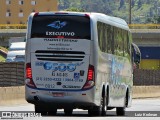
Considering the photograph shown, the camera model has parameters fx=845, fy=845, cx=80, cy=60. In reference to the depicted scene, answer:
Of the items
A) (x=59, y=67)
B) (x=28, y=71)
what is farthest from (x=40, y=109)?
(x=59, y=67)

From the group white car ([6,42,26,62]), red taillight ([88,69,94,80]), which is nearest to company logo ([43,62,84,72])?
red taillight ([88,69,94,80])

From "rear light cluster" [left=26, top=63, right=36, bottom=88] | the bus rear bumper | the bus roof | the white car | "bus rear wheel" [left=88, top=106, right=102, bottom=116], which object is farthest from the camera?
the white car

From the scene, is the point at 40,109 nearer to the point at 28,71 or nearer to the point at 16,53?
the point at 28,71

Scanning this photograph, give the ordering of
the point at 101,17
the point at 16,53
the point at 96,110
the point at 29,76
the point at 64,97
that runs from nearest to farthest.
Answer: the point at 64,97 < the point at 29,76 < the point at 96,110 < the point at 101,17 < the point at 16,53

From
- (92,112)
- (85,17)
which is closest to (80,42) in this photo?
(85,17)

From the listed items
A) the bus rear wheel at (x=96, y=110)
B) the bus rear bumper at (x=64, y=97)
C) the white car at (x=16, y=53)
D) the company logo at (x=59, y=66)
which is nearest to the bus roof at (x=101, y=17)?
the company logo at (x=59, y=66)

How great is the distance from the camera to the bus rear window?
25375 mm

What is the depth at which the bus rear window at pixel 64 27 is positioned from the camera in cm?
2538

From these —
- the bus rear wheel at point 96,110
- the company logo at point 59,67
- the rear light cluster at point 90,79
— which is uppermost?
the company logo at point 59,67

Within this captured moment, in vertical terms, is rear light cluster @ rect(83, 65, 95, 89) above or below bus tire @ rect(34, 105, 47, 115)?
above

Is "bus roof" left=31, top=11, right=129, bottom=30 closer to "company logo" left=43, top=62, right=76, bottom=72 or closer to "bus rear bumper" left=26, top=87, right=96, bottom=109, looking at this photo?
"company logo" left=43, top=62, right=76, bottom=72

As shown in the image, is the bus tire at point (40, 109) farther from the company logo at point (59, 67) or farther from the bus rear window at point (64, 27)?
the bus rear window at point (64, 27)

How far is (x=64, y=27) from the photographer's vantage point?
25.4 m

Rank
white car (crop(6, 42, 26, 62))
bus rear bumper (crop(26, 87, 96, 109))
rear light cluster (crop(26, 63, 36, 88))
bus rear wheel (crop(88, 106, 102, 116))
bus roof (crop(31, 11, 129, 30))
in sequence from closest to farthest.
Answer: bus rear bumper (crop(26, 87, 96, 109))
rear light cluster (crop(26, 63, 36, 88))
bus roof (crop(31, 11, 129, 30))
bus rear wheel (crop(88, 106, 102, 116))
white car (crop(6, 42, 26, 62))
